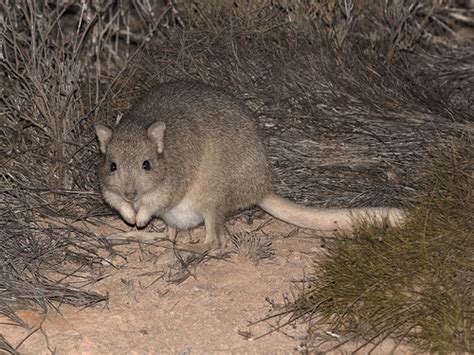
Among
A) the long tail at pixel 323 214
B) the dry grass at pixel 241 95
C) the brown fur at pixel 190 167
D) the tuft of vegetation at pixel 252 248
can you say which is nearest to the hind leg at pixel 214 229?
the brown fur at pixel 190 167

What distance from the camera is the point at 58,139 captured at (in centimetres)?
616

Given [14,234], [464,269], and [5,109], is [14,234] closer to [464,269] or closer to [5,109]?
[5,109]

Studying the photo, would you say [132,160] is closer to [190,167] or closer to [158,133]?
[158,133]

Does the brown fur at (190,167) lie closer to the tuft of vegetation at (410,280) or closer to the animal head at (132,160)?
the animal head at (132,160)

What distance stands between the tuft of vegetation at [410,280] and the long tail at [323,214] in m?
0.16

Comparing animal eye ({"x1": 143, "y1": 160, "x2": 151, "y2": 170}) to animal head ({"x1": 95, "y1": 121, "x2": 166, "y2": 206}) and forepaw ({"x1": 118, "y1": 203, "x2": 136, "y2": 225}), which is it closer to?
animal head ({"x1": 95, "y1": 121, "x2": 166, "y2": 206})

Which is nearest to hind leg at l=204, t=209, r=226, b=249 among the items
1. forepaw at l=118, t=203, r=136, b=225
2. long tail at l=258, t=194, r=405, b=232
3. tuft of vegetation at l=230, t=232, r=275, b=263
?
tuft of vegetation at l=230, t=232, r=275, b=263

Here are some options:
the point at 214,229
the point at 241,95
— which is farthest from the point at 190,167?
the point at 241,95

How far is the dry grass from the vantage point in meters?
5.70

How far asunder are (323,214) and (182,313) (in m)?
1.15

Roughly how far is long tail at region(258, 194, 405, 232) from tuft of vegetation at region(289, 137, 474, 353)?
0.16m

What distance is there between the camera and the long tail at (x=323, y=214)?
5336 millimetres

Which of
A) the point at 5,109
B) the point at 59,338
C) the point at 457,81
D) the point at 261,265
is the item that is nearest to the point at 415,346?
the point at 261,265

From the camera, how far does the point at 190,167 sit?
221 inches
